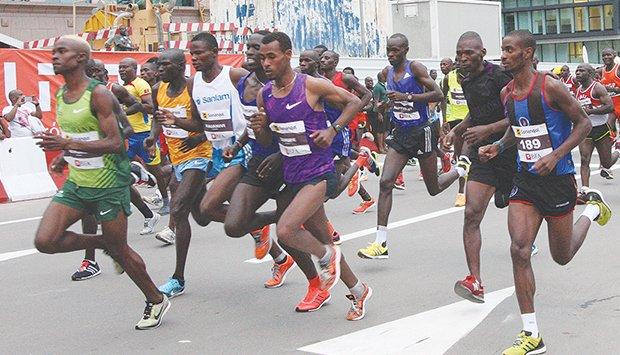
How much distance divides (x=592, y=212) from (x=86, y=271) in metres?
4.40

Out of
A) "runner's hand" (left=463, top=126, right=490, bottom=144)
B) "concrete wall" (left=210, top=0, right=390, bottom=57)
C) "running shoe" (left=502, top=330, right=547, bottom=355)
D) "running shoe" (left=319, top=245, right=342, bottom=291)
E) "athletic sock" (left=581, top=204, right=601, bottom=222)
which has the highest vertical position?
"concrete wall" (left=210, top=0, right=390, bottom=57)

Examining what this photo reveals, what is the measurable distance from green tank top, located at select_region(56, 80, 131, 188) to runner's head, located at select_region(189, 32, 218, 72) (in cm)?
139

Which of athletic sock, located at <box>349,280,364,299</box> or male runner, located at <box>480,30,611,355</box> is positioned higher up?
male runner, located at <box>480,30,611,355</box>

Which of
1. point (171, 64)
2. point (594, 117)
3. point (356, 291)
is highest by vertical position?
point (171, 64)

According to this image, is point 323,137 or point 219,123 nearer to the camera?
point 323,137

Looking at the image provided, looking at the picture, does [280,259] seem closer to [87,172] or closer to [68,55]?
[87,172]

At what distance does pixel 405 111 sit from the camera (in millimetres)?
9336

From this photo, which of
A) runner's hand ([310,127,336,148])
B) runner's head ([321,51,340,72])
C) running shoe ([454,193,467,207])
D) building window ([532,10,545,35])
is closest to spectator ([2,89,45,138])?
runner's head ([321,51,340,72])

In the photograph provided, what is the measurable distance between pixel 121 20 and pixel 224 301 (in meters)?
20.1

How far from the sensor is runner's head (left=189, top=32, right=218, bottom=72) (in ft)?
25.8

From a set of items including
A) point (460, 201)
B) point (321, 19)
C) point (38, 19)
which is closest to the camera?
point (460, 201)

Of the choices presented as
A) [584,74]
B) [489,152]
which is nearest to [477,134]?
[489,152]

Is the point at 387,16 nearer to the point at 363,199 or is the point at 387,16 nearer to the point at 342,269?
the point at 363,199

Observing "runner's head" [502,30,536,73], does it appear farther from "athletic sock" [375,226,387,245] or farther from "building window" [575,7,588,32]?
"building window" [575,7,588,32]
